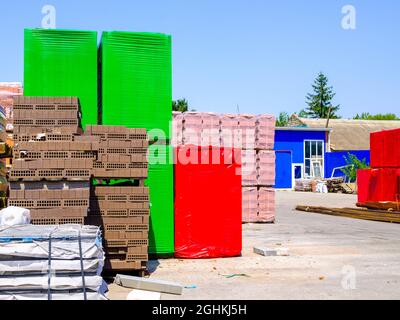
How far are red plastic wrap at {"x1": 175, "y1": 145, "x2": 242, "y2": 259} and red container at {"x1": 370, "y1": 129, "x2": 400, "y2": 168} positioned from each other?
45.0 feet

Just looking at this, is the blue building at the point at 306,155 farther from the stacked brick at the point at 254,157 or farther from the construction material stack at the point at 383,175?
the stacked brick at the point at 254,157

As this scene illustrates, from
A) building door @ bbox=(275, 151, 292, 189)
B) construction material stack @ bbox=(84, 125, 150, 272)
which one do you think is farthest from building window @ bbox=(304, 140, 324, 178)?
construction material stack @ bbox=(84, 125, 150, 272)

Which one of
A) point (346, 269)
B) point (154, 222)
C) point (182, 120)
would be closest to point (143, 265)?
point (154, 222)

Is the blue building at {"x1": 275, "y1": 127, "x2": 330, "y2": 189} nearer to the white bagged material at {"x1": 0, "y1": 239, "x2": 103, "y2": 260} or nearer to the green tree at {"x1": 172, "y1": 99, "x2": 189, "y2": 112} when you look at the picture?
the green tree at {"x1": 172, "y1": 99, "x2": 189, "y2": 112}

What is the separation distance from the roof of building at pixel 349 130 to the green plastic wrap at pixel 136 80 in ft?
160

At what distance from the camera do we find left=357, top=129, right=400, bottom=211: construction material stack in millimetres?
22531

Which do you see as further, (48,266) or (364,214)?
(364,214)

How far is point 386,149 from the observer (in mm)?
Answer: 23297

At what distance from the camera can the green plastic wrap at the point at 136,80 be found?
10.4 metres

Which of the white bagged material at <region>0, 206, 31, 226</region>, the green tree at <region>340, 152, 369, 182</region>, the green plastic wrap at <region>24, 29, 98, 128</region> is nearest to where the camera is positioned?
the white bagged material at <region>0, 206, 31, 226</region>

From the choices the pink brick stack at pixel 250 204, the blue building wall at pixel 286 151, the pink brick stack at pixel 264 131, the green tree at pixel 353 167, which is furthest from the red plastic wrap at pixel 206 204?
the blue building wall at pixel 286 151

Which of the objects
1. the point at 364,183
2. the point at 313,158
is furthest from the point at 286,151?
the point at 364,183

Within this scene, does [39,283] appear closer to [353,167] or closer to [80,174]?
[80,174]

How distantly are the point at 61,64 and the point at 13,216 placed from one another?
3.79 meters
